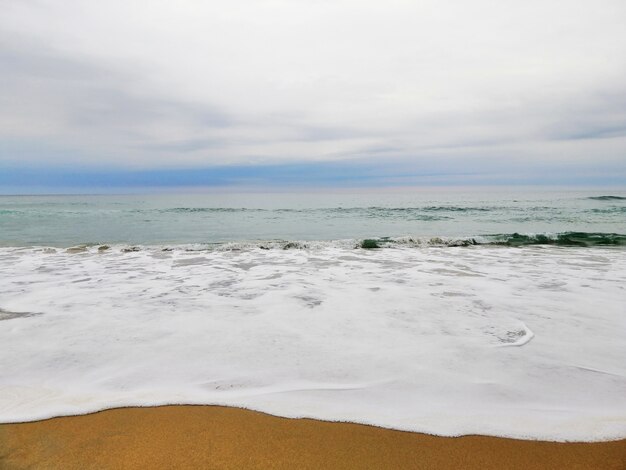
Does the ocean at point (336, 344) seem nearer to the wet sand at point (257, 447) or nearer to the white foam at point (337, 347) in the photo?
the white foam at point (337, 347)

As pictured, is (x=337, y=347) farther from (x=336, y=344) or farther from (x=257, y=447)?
(x=257, y=447)

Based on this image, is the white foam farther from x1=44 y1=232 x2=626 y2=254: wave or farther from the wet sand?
x1=44 y1=232 x2=626 y2=254: wave

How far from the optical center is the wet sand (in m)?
1.89

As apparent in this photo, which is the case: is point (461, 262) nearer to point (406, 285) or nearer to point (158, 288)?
point (406, 285)

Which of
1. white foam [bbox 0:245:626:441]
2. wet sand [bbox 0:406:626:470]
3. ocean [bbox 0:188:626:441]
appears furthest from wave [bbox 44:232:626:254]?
wet sand [bbox 0:406:626:470]

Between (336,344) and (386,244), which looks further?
(386,244)

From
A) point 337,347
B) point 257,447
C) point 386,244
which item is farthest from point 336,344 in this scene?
point 386,244

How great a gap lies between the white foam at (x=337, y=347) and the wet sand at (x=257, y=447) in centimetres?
12

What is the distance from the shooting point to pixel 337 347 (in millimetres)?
3418

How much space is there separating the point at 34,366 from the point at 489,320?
13.3 feet

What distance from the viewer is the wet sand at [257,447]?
1.89 meters

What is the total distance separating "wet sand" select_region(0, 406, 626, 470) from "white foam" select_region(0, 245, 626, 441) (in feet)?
0.40

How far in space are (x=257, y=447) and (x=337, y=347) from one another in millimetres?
1481

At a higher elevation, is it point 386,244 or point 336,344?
point 336,344
